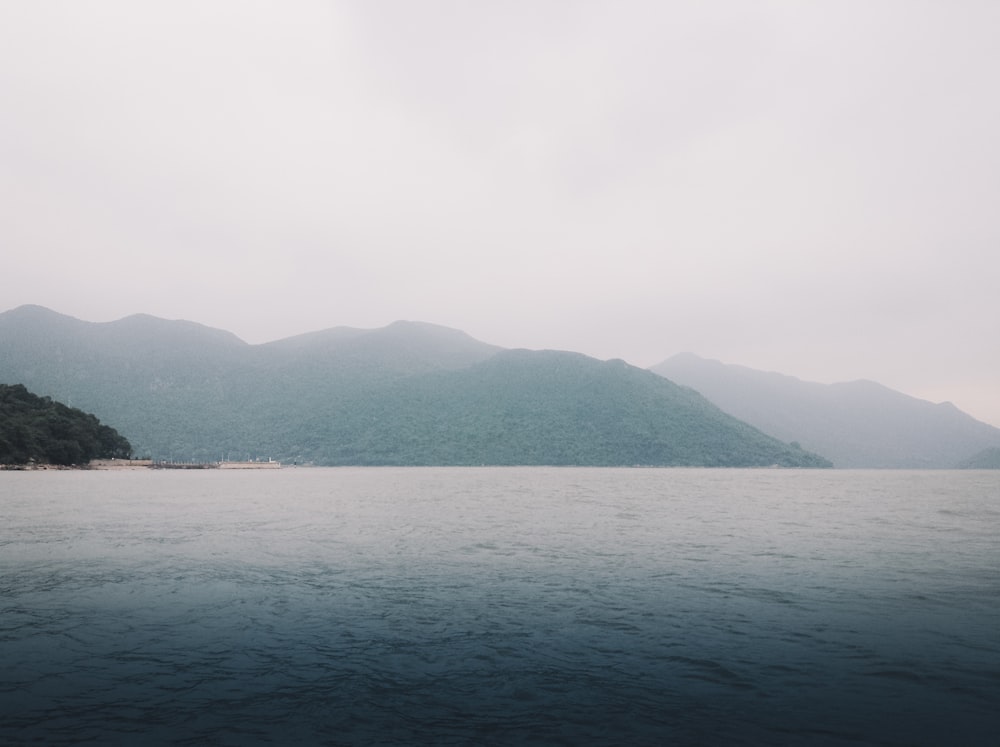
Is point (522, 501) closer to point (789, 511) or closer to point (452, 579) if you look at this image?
point (789, 511)

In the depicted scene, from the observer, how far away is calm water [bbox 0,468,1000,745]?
1230cm

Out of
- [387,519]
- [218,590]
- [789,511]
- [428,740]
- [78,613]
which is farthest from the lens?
[789,511]

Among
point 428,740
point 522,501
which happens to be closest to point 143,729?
point 428,740

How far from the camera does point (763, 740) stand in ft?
38.1

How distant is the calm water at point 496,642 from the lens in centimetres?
1230

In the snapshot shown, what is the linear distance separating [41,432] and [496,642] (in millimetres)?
196531

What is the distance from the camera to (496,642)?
17.7 m

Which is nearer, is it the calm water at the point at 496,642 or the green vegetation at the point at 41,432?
the calm water at the point at 496,642

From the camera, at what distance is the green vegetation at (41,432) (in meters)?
160

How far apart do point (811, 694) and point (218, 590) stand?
2124 cm

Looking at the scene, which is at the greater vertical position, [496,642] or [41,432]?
[41,432]

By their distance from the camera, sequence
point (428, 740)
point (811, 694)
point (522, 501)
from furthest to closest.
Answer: point (522, 501), point (811, 694), point (428, 740)

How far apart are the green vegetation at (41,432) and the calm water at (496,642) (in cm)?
15411

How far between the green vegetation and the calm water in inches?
6067
